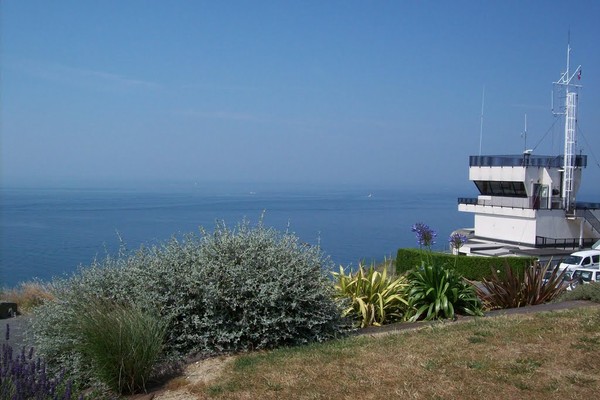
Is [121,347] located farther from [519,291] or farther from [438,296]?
[519,291]

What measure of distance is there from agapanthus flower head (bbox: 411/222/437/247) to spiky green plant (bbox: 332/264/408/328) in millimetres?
2605

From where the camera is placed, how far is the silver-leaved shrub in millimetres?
7117

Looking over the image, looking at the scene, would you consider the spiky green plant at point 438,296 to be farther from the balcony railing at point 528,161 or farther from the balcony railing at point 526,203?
the balcony railing at point 528,161

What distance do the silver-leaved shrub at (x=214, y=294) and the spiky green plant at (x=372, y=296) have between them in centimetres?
120

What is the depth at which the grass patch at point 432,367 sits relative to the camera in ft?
18.5

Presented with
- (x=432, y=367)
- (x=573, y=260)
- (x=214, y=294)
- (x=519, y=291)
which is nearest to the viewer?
(x=432, y=367)

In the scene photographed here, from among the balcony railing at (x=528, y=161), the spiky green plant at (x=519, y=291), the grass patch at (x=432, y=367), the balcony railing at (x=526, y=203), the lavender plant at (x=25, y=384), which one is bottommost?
the balcony railing at (x=526, y=203)

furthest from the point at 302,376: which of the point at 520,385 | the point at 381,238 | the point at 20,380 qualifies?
the point at 381,238

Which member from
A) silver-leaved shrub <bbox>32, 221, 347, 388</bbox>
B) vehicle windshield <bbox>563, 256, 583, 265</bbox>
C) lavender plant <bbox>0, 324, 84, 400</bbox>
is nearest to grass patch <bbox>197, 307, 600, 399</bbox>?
silver-leaved shrub <bbox>32, 221, 347, 388</bbox>

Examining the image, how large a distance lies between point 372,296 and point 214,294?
10.5ft

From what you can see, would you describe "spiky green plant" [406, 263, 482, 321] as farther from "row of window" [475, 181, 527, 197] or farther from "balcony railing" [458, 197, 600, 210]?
"row of window" [475, 181, 527, 197]

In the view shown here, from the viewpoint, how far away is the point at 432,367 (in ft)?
20.3

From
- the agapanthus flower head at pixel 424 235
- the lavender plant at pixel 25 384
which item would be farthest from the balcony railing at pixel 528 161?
the lavender plant at pixel 25 384

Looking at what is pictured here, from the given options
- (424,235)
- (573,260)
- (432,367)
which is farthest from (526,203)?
(432,367)
